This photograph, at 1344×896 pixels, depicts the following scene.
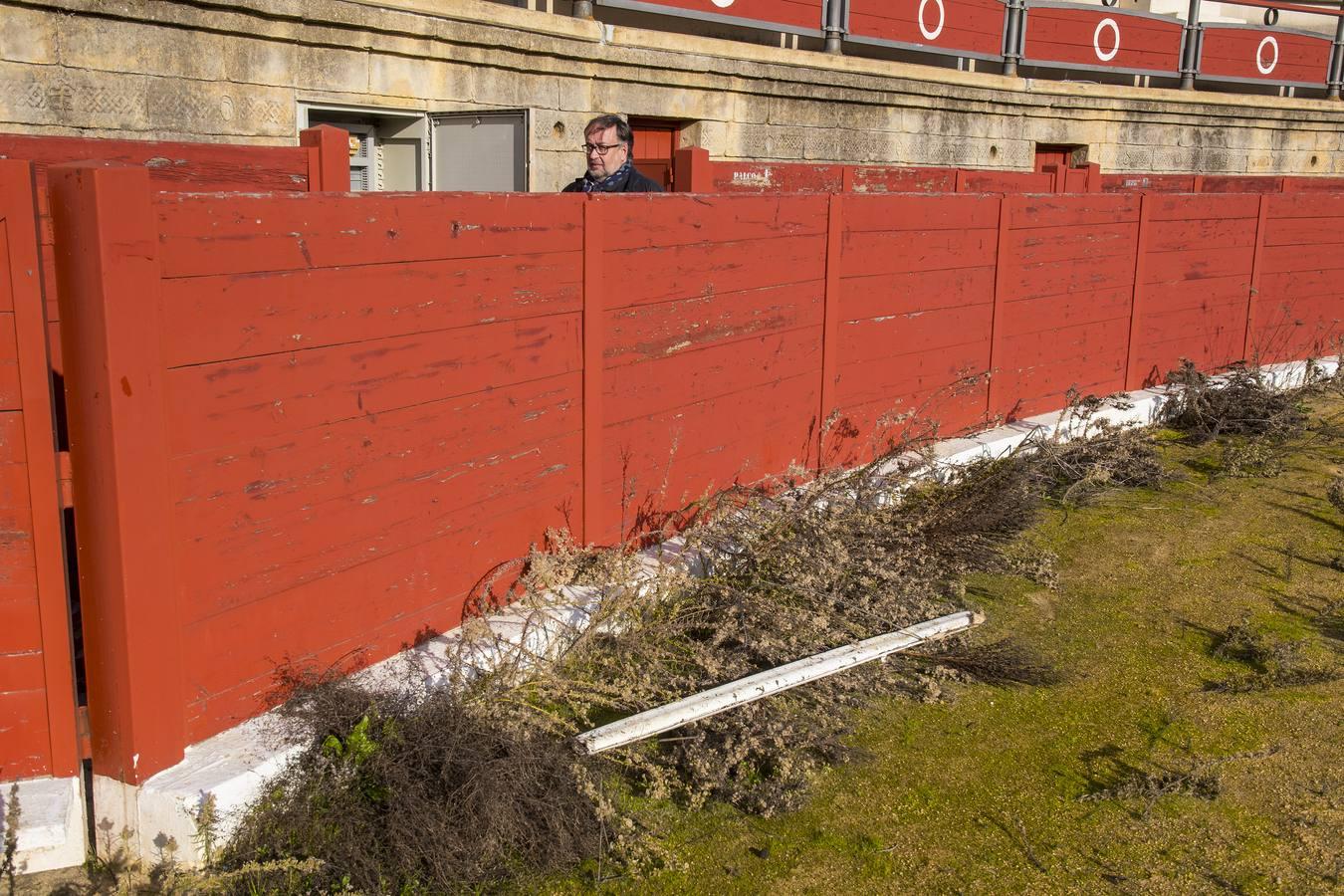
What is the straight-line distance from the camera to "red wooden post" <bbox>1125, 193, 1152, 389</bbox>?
9.23 metres

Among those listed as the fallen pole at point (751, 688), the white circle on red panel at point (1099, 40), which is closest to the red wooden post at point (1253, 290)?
the fallen pole at point (751, 688)

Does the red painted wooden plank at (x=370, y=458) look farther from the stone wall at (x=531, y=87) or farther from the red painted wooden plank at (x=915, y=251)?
the stone wall at (x=531, y=87)

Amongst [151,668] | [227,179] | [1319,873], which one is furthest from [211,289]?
[1319,873]

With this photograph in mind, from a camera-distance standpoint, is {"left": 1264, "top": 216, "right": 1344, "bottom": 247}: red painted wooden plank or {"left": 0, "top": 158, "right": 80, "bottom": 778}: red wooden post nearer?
{"left": 0, "top": 158, "right": 80, "bottom": 778}: red wooden post

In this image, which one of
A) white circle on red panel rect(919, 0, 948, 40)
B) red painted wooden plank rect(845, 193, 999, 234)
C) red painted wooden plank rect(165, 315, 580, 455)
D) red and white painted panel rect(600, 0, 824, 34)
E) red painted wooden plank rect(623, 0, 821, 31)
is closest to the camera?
red painted wooden plank rect(165, 315, 580, 455)

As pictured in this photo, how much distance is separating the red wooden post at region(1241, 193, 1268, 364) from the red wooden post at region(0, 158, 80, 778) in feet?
32.4

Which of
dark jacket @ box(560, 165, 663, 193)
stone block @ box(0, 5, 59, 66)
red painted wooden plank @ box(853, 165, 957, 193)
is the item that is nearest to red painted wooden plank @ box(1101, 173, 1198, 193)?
red painted wooden plank @ box(853, 165, 957, 193)

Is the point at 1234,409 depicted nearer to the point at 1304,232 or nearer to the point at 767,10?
the point at 1304,232

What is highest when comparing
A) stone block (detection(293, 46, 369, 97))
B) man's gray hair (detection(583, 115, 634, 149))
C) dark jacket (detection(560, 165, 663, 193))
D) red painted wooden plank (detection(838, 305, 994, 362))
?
stone block (detection(293, 46, 369, 97))

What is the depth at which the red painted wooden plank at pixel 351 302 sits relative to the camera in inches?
131

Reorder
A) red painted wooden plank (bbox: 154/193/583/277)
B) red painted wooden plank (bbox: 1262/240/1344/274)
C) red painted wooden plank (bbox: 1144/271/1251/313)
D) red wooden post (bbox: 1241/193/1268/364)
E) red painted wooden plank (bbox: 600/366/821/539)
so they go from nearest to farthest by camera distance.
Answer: red painted wooden plank (bbox: 154/193/583/277)
red painted wooden plank (bbox: 600/366/821/539)
red painted wooden plank (bbox: 1144/271/1251/313)
red wooden post (bbox: 1241/193/1268/364)
red painted wooden plank (bbox: 1262/240/1344/274)

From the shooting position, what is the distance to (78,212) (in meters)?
3.02

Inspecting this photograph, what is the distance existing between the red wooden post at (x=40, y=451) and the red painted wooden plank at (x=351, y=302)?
31cm

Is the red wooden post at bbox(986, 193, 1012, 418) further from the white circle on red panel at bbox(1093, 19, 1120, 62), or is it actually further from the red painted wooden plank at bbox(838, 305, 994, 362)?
the white circle on red panel at bbox(1093, 19, 1120, 62)
